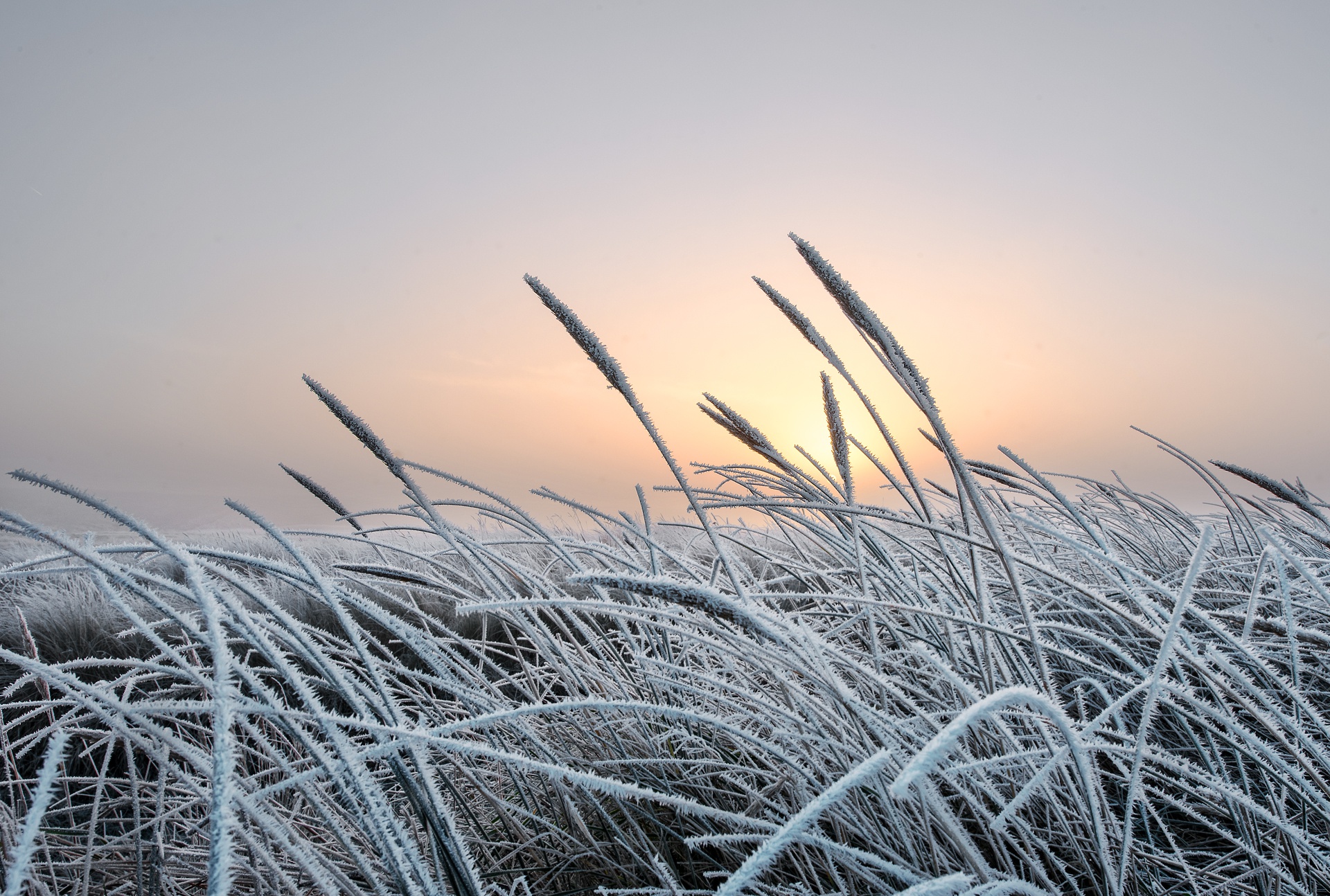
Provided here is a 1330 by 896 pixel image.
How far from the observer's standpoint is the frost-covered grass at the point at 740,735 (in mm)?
553

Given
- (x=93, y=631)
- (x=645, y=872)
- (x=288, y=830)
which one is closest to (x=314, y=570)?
(x=288, y=830)

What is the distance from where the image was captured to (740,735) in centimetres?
62

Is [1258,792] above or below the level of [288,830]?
below

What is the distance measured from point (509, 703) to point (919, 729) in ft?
1.93

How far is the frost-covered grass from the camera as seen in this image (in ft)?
1.82

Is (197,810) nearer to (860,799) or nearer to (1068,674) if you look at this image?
(860,799)

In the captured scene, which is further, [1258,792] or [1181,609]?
[1258,792]

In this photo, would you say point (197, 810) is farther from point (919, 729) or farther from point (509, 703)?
point (919, 729)

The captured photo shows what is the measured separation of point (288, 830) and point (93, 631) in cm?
353

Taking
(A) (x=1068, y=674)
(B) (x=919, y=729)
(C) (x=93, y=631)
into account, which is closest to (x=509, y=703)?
(B) (x=919, y=729)

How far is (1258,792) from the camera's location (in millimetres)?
942

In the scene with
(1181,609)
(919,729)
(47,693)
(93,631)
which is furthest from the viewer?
(93,631)

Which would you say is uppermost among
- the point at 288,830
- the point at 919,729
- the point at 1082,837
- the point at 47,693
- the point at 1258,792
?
the point at 47,693

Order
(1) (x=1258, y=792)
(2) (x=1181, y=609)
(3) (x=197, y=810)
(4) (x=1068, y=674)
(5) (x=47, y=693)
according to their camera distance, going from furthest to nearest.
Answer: (3) (x=197, y=810)
(4) (x=1068, y=674)
(5) (x=47, y=693)
(1) (x=1258, y=792)
(2) (x=1181, y=609)
